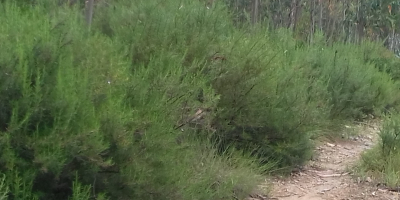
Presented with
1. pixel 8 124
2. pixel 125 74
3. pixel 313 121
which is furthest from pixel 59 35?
pixel 313 121

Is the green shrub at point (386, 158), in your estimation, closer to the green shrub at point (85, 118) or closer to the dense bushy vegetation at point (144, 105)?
the dense bushy vegetation at point (144, 105)

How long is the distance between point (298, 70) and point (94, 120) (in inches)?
200

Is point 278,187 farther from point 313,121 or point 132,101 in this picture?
point 132,101

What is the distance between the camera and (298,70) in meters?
8.89

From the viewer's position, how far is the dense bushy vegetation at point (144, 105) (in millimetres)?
4250

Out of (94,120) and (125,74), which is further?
(125,74)

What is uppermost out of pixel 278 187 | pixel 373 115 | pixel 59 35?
pixel 59 35

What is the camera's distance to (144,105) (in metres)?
5.07

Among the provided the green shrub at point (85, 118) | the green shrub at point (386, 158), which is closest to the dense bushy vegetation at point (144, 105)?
the green shrub at point (85, 118)

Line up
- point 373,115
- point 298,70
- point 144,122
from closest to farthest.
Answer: point 144,122, point 298,70, point 373,115

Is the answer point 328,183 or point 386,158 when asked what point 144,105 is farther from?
point 386,158

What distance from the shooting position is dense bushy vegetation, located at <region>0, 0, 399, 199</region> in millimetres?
4250

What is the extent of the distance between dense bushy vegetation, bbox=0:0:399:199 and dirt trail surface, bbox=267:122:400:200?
0.29 meters

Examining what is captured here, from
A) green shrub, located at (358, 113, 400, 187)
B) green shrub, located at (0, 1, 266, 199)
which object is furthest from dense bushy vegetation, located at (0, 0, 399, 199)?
green shrub, located at (358, 113, 400, 187)
